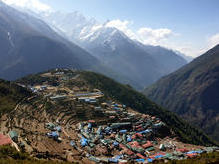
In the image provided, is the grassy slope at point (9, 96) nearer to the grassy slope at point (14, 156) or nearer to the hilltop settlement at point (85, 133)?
the hilltop settlement at point (85, 133)

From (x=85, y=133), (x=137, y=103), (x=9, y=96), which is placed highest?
(x=9, y=96)

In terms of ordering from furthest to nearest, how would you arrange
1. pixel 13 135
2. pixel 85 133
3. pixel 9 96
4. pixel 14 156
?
pixel 9 96 → pixel 85 133 → pixel 13 135 → pixel 14 156

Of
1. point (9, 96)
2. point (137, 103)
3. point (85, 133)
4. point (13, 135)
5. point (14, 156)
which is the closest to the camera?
point (14, 156)

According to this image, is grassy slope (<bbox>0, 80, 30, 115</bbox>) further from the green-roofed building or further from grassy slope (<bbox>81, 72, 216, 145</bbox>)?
grassy slope (<bbox>81, 72, 216, 145</bbox>)

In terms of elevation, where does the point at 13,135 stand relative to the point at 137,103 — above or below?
below

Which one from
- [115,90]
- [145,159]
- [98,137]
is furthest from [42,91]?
[145,159]

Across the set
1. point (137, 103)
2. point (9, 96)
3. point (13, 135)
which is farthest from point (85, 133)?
point (137, 103)

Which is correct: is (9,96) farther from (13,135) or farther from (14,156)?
(14,156)

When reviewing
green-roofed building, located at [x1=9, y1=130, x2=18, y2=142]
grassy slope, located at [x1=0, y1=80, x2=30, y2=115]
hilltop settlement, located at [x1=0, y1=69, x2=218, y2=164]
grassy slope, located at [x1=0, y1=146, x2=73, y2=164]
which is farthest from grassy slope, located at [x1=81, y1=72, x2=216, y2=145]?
grassy slope, located at [x1=0, y1=146, x2=73, y2=164]

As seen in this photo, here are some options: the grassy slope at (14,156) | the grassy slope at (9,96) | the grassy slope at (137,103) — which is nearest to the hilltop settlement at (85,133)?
the grassy slope at (9,96)
